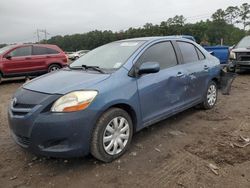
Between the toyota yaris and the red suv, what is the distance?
7743mm

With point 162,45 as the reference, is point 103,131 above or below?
below

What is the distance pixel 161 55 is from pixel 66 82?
181cm

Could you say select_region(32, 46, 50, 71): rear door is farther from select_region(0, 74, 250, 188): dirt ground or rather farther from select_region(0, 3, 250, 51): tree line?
select_region(0, 3, 250, 51): tree line

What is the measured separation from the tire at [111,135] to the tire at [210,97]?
2.56 metres

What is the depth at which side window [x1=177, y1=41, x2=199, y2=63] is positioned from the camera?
5453 millimetres

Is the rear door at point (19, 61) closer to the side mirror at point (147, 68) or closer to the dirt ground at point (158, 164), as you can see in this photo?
the dirt ground at point (158, 164)

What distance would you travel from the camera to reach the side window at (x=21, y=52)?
1205 cm

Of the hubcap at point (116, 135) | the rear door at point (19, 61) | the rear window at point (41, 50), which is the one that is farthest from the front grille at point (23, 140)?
the rear window at point (41, 50)

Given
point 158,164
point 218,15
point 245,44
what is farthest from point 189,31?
point 158,164

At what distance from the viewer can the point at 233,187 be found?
324 cm

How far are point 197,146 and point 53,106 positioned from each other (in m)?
2.18

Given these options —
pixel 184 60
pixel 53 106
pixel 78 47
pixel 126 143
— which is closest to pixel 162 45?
pixel 184 60

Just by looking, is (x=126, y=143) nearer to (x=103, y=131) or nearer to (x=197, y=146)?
(x=103, y=131)

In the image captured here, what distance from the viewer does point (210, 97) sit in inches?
247
